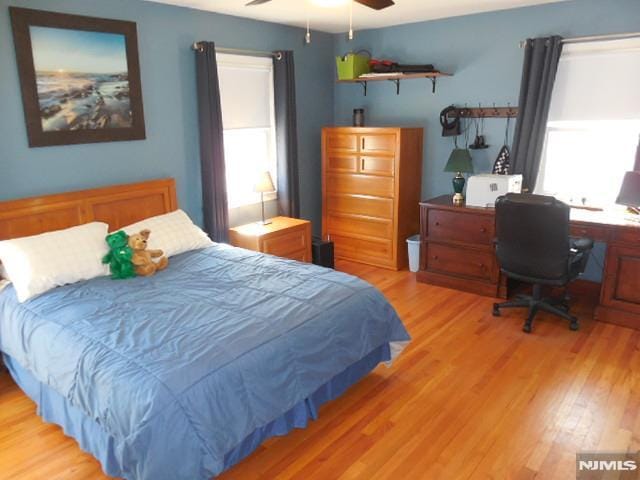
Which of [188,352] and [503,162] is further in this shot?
[503,162]

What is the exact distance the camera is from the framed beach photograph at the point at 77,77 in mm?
3107

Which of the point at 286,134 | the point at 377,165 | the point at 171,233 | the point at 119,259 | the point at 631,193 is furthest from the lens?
the point at 377,165

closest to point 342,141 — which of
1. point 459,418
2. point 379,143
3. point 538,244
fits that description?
point 379,143

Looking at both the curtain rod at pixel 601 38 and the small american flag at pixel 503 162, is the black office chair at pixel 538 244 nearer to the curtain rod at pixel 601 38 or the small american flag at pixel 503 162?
the small american flag at pixel 503 162

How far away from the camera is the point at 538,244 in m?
3.33

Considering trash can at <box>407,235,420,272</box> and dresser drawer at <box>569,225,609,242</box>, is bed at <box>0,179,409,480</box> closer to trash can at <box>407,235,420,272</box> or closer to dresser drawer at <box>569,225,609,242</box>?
dresser drawer at <box>569,225,609,242</box>

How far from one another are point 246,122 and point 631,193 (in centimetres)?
321

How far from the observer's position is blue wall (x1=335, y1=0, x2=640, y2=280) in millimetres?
3844

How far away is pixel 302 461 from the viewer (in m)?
2.27

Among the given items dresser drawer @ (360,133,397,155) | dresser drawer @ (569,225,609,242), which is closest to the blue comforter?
dresser drawer @ (569,225,609,242)

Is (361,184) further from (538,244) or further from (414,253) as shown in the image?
(538,244)

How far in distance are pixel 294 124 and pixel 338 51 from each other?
1.16 m

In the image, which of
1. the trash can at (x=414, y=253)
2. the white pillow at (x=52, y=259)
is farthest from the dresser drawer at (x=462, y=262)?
the white pillow at (x=52, y=259)

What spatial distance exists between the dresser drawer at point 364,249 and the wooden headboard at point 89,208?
1.92 meters
